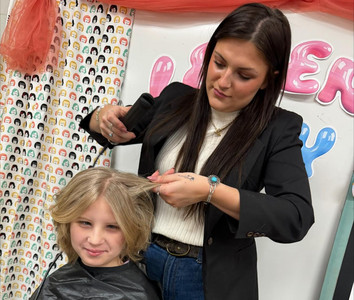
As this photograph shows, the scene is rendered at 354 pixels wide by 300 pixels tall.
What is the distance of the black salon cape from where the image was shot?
1165mm

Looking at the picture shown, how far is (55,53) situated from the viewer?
1.73 metres

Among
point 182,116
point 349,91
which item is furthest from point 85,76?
point 349,91

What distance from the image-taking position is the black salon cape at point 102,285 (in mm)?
1165

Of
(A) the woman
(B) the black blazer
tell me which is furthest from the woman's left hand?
(B) the black blazer

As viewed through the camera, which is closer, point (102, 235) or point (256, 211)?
point (256, 211)

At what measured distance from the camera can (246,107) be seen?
111cm

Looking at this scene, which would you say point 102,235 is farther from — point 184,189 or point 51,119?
point 51,119

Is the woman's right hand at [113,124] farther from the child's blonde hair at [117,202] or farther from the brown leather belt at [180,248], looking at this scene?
the brown leather belt at [180,248]

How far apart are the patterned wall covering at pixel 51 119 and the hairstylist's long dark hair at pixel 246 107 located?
0.66m

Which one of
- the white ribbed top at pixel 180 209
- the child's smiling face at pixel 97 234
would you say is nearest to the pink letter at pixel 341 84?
the white ribbed top at pixel 180 209

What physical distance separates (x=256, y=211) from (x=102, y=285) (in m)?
0.58

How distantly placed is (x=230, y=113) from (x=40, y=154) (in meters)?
1.10

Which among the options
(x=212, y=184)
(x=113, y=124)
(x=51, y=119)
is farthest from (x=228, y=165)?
(x=51, y=119)

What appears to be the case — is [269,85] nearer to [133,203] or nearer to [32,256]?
[133,203]
